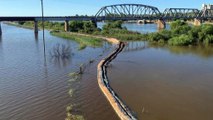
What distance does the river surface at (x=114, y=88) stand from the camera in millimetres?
20578

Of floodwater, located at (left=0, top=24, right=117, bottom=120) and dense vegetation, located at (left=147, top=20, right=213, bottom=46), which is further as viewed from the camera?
dense vegetation, located at (left=147, top=20, right=213, bottom=46)

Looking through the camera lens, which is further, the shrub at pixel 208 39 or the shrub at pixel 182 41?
the shrub at pixel 208 39

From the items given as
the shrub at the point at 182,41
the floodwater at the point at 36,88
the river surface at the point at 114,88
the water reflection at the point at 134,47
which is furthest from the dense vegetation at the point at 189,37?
the floodwater at the point at 36,88

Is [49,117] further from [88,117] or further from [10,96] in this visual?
[10,96]

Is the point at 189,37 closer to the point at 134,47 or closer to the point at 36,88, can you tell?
the point at 134,47

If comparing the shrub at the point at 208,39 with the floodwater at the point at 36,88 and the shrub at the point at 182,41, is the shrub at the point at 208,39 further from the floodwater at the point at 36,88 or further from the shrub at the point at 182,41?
the floodwater at the point at 36,88

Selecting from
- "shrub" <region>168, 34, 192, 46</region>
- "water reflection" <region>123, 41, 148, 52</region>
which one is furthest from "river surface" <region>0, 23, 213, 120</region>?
"shrub" <region>168, 34, 192, 46</region>

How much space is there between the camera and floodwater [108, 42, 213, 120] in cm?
2083

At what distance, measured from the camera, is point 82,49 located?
176 ft

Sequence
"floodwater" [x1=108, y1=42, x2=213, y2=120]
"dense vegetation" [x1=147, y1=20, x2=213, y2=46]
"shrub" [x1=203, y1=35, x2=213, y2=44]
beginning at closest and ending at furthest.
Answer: "floodwater" [x1=108, y1=42, x2=213, y2=120] < "dense vegetation" [x1=147, y1=20, x2=213, y2=46] < "shrub" [x1=203, y1=35, x2=213, y2=44]

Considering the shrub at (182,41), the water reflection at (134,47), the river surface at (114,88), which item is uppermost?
the shrub at (182,41)

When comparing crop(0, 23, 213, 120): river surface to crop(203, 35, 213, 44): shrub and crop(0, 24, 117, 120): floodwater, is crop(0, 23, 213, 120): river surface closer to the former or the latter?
crop(0, 24, 117, 120): floodwater

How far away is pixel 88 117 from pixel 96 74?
40.7ft

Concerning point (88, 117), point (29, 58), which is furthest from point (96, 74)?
point (29, 58)
